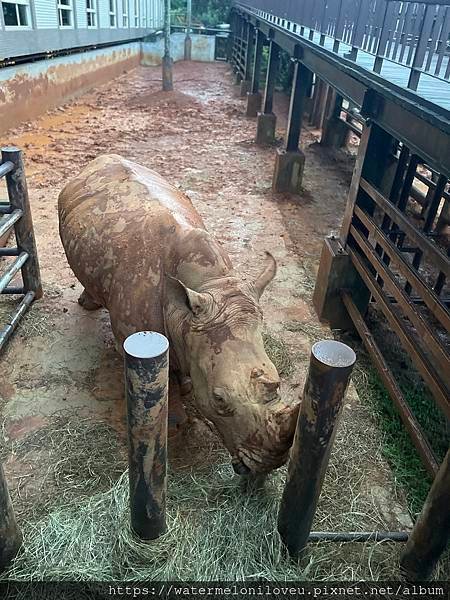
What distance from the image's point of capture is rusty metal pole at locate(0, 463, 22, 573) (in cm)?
→ 273

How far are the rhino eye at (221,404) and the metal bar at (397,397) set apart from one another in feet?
5.56

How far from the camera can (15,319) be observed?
525cm

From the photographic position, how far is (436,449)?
4516 mm

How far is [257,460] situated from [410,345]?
1.90 m

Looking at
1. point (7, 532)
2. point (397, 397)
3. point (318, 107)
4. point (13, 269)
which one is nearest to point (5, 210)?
point (13, 269)

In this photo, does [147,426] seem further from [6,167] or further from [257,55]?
[257,55]

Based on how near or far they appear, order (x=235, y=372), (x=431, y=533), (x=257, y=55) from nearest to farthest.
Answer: (x=431, y=533) < (x=235, y=372) < (x=257, y=55)

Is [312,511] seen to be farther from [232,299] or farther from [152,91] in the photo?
[152,91]

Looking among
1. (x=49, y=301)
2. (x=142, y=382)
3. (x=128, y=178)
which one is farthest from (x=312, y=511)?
(x=49, y=301)

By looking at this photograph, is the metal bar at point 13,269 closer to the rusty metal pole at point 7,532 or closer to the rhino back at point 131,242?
the rhino back at point 131,242

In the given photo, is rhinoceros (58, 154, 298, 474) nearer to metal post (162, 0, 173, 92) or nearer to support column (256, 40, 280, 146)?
support column (256, 40, 280, 146)

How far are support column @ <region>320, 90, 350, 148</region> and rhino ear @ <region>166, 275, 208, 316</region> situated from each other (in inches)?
427

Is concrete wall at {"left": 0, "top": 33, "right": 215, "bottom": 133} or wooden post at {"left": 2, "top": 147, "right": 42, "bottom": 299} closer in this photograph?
wooden post at {"left": 2, "top": 147, "right": 42, "bottom": 299}

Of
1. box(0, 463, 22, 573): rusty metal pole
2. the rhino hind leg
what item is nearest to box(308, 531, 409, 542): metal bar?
box(0, 463, 22, 573): rusty metal pole
